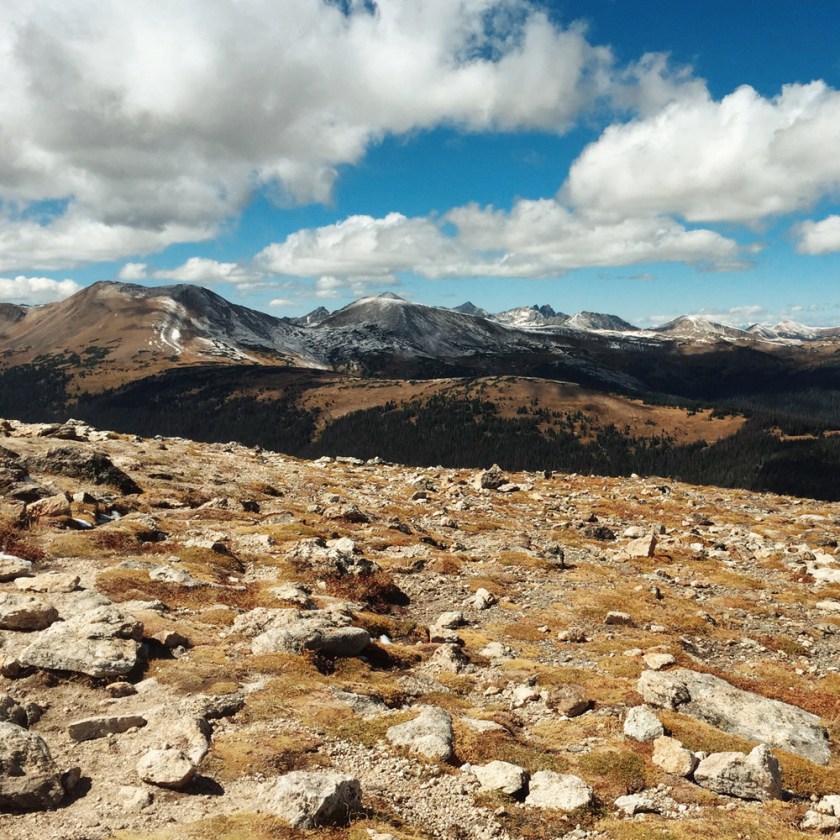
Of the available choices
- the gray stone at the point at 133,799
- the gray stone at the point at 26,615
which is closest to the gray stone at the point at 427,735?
the gray stone at the point at 133,799

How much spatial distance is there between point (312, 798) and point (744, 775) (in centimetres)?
1022

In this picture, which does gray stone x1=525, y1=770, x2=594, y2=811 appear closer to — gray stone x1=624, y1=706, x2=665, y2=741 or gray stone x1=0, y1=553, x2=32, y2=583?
gray stone x1=624, y1=706, x2=665, y2=741

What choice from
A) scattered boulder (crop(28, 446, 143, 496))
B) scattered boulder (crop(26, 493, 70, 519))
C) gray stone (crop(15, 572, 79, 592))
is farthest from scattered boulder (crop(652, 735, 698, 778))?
scattered boulder (crop(28, 446, 143, 496))

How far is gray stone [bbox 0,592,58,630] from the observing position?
1684 centimetres

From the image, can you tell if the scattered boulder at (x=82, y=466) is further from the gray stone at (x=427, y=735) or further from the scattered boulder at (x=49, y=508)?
the gray stone at (x=427, y=735)

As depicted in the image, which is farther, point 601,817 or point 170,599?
point 170,599

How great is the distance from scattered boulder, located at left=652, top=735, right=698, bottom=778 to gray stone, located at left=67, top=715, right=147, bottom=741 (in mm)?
12962

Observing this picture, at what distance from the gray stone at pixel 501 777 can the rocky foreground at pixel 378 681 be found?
5cm

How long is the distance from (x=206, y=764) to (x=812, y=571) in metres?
45.1

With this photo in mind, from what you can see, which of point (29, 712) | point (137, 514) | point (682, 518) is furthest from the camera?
point (682, 518)

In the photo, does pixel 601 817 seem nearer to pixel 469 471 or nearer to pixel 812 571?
pixel 812 571

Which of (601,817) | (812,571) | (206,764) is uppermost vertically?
(206,764)

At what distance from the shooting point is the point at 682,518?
6141cm

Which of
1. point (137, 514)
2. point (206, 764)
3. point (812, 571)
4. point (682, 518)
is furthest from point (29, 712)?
point (682, 518)
